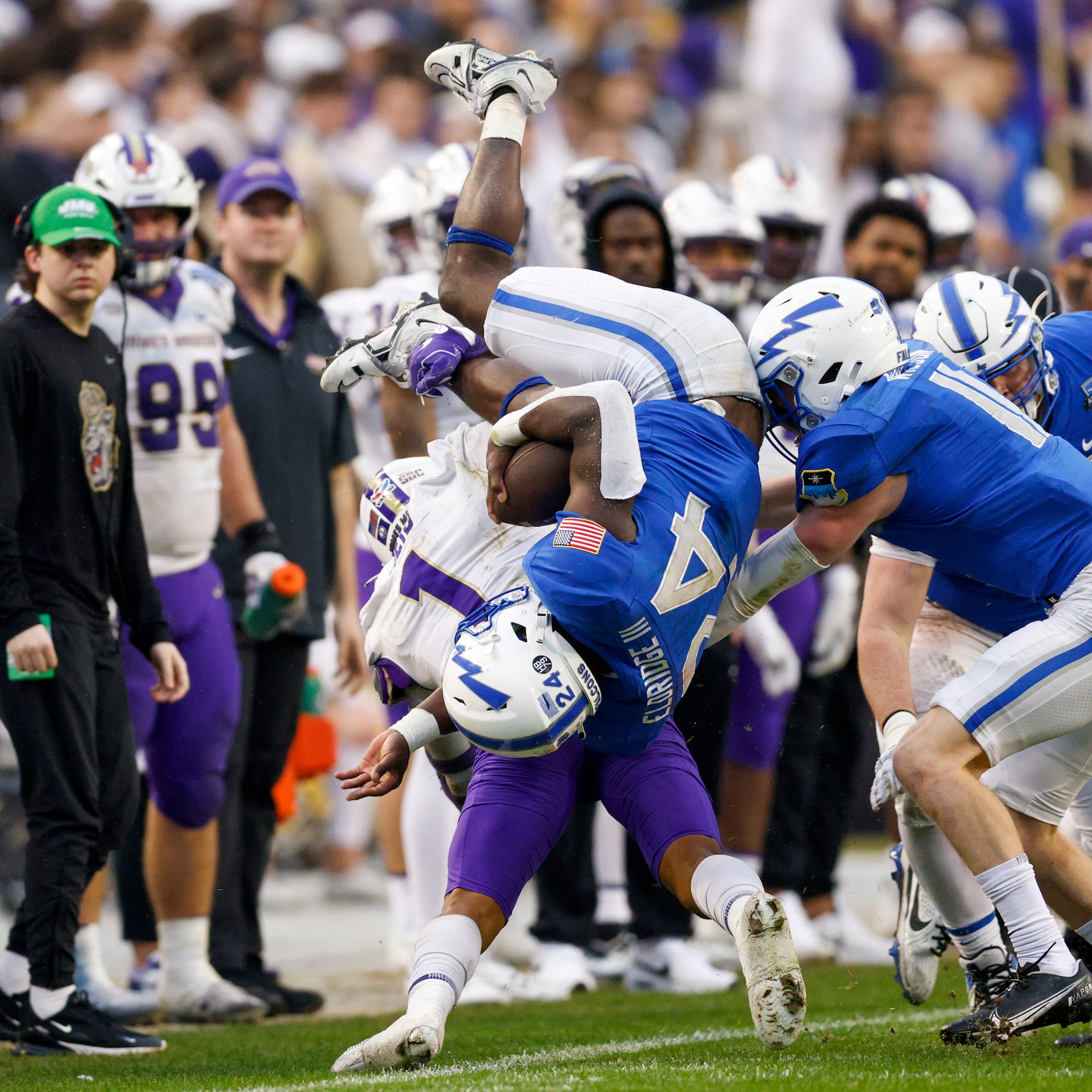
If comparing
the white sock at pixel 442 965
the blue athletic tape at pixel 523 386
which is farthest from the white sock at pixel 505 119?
the white sock at pixel 442 965

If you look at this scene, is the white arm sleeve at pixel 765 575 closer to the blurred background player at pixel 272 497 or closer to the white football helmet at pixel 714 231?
the blurred background player at pixel 272 497

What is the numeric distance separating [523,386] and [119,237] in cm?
164

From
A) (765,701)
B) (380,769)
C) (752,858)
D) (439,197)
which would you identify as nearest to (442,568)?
(380,769)

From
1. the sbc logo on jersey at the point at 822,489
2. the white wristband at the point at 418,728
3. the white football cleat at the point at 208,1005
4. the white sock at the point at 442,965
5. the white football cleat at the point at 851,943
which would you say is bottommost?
the white football cleat at the point at 851,943

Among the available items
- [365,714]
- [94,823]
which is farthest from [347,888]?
[94,823]

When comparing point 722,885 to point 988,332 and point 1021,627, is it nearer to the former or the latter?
point 1021,627

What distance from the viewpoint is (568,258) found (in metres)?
7.13

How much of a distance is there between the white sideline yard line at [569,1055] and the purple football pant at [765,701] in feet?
5.43

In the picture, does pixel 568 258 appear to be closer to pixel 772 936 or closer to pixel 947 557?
pixel 947 557

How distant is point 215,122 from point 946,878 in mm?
6902

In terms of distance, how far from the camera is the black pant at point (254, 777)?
19.9 ft

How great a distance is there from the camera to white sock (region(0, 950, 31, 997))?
5004 mm

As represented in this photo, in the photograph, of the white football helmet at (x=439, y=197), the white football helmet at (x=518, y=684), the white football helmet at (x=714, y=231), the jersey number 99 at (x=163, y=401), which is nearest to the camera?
the white football helmet at (x=518, y=684)

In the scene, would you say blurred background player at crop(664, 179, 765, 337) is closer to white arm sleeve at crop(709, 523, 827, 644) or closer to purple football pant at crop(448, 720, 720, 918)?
white arm sleeve at crop(709, 523, 827, 644)
